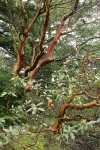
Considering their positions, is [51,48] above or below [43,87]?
above

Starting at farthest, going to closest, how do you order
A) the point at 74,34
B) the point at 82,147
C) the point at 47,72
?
the point at 74,34 → the point at 47,72 → the point at 82,147

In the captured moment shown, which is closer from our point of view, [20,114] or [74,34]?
[20,114]

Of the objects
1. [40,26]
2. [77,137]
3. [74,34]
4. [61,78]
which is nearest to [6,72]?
[61,78]

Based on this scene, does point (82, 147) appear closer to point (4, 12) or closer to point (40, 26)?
point (40, 26)

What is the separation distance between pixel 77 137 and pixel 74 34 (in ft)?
33.3

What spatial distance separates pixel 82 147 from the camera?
941cm

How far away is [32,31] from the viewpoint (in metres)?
9.65

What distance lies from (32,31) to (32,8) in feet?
3.08

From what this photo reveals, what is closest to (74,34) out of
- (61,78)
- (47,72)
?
(47,72)

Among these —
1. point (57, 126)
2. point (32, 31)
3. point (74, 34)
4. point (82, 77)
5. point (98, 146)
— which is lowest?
point (98, 146)

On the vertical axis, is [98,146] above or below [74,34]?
below


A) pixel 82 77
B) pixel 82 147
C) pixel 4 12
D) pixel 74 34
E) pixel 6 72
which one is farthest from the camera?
pixel 74 34

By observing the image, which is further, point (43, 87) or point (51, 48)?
point (43, 87)

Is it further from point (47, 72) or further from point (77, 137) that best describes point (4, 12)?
point (77, 137)
